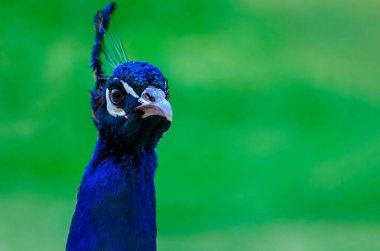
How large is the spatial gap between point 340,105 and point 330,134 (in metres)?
0.16

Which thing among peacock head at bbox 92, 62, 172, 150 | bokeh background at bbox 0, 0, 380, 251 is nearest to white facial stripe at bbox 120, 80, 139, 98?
peacock head at bbox 92, 62, 172, 150

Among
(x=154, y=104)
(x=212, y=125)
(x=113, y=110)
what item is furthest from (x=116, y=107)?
(x=212, y=125)

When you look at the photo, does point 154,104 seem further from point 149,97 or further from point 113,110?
point 113,110

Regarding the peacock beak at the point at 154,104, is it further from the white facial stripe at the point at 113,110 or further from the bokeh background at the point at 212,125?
the bokeh background at the point at 212,125

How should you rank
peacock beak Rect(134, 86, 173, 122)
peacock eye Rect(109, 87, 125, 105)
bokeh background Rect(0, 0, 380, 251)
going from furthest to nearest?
1. bokeh background Rect(0, 0, 380, 251)
2. peacock eye Rect(109, 87, 125, 105)
3. peacock beak Rect(134, 86, 173, 122)

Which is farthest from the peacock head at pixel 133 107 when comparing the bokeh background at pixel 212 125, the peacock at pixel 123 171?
the bokeh background at pixel 212 125

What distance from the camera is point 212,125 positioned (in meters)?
4.06

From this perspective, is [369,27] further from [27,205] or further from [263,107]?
[27,205]

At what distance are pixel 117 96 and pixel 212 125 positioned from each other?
6.90 feet

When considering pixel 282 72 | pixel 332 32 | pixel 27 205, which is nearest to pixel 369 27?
pixel 332 32

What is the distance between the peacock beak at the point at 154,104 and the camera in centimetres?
187

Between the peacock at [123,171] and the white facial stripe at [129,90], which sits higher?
the white facial stripe at [129,90]

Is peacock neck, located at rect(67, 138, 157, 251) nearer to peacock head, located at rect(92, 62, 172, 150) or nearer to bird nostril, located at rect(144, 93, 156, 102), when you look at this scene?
peacock head, located at rect(92, 62, 172, 150)

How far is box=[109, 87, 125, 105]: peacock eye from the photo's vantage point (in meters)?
1.97
